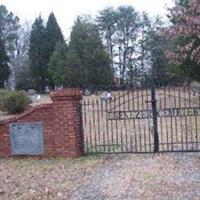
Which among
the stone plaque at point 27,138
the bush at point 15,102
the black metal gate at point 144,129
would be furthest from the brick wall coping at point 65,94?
the bush at point 15,102

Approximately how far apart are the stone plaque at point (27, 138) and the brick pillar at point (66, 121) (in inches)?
14.8

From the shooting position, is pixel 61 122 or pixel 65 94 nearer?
pixel 65 94

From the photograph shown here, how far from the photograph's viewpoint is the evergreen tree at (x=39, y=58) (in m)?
60.5

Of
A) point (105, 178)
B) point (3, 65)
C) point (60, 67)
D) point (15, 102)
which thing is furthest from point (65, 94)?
point (3, 65)

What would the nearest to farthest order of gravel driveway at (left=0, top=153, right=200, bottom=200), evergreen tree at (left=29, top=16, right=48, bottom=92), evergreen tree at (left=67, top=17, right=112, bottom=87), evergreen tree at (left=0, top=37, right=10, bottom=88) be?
gravel driveway at (left=0, top=153, right=200, bottom=200), evergreen tree at (left=67, top=17, right=112, bottom=87), evergreen tree at (left=0, top=37, right=10, bottom=88), evergreen tree at (left=29, top=16, right=48, bottom=92)

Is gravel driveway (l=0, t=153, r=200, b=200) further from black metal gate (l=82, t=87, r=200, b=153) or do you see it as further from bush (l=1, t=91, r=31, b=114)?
bush (l=1, t=91, r=31, b=114)

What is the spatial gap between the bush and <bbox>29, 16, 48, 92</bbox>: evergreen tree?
3291 cm

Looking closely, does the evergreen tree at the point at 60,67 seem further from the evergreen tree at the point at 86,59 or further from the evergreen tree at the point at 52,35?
the evergreen tree at the point at 52,35

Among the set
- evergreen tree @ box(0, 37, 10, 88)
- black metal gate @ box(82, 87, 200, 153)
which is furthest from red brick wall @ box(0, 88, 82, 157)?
evergreen tree @ box(0, 37, 10, 88)

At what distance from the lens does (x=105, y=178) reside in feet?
30.7

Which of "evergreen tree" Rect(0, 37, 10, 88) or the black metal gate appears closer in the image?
the black metal gate

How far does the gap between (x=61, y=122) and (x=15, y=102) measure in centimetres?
1590

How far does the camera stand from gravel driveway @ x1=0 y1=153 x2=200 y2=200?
8.13m

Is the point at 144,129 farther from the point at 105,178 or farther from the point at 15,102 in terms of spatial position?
the point at 15,102
